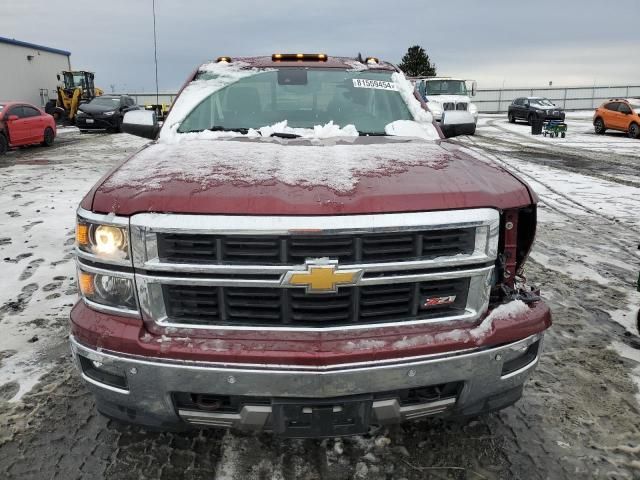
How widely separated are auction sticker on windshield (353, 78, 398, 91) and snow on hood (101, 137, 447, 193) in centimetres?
97

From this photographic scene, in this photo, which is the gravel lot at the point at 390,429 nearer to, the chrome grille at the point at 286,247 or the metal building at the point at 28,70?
the chrome grille at the point at 286,247

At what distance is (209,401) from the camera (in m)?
2.03

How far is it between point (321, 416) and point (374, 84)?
2.69 meters

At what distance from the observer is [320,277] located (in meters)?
1.92

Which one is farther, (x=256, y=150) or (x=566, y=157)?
(x=566, y=157)

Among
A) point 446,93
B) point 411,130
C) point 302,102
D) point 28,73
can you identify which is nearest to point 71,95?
point 28,73

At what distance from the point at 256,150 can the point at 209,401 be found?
51.7 inches

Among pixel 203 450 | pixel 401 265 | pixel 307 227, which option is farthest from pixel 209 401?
pixel 401 265

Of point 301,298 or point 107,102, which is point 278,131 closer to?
point 301,298

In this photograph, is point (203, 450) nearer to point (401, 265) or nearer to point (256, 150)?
point (401, 265)

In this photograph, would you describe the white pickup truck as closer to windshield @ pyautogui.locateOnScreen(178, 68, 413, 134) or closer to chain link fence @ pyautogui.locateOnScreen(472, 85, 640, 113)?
windshield @ pyautogui.locateOnScreen(178, 68, 413, 134)

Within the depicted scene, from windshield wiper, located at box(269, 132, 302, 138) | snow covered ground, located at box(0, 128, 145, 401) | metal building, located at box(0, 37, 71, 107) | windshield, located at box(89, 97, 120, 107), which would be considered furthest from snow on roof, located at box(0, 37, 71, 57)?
windshield wiper, located at box(269, 132, 302, 138)

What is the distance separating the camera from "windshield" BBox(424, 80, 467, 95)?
22906 millimetres

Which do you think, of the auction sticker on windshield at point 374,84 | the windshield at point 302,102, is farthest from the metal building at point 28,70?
the auction sticker on windshield at point 374,84
